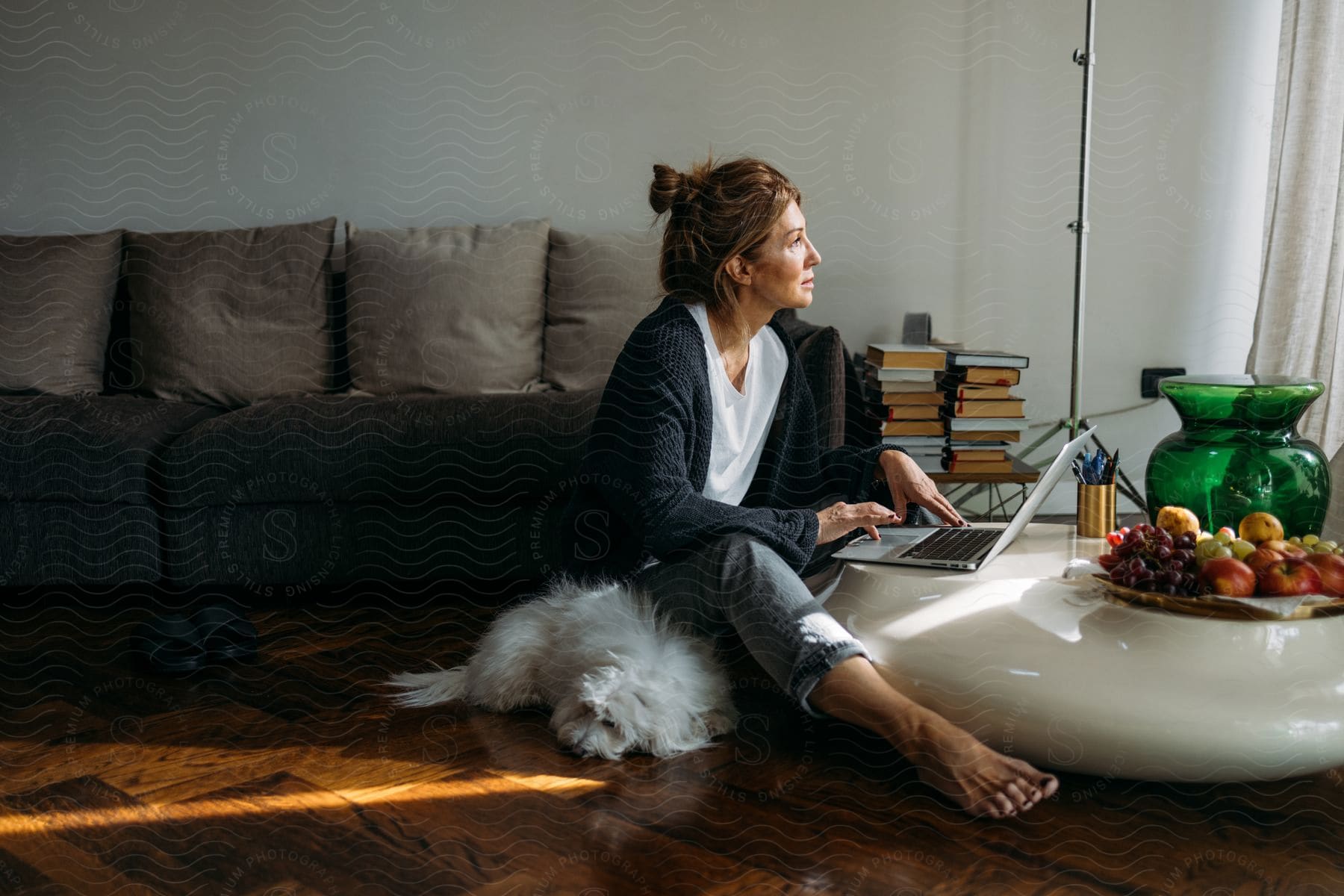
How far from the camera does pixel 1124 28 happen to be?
7.82 ft

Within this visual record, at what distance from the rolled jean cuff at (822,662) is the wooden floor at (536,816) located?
103 millimetres

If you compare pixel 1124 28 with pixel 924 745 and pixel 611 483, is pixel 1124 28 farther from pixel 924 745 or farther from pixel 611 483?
pixel 924 745

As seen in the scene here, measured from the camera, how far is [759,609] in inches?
49.3

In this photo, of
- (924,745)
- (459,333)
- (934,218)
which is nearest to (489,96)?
(459,333)

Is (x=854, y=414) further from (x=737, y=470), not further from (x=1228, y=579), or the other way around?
(x=1228, y=579)

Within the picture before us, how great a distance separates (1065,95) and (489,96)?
4.17 ft

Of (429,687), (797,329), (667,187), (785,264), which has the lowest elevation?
(429,687)

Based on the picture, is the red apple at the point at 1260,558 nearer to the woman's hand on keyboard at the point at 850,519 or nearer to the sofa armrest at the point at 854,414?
the woman's hand on keyboard at the point at 850,519

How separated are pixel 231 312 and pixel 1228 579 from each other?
1.98 m

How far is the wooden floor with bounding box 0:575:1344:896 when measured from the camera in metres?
1.01

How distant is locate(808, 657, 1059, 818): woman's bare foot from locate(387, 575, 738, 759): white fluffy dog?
16 cm

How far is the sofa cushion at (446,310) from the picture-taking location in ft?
7.50

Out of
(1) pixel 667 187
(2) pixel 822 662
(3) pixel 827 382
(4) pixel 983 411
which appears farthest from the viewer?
(4) pixel 983 411

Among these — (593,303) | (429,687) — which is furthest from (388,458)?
(593,303)
